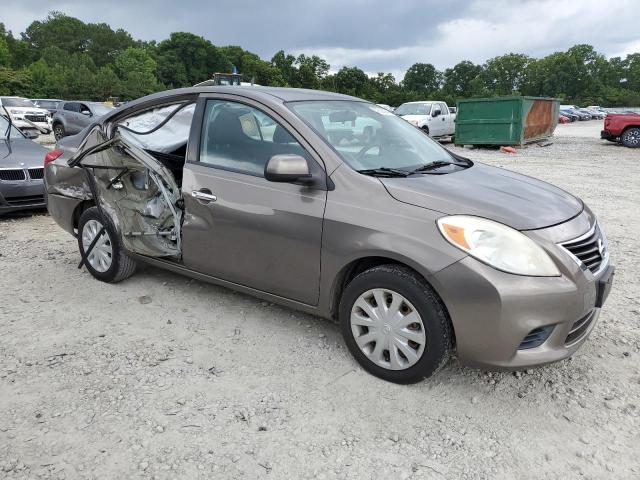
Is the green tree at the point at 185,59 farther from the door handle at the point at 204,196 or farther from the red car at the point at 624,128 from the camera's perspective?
the door handle at the point at 204,196

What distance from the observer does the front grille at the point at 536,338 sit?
2.59m

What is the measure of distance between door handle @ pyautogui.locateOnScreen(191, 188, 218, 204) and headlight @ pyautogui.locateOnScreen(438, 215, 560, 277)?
1.61 metres

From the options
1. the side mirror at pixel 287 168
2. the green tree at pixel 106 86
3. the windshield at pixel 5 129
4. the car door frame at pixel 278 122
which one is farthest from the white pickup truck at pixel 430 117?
the green tree at pixel 106 86

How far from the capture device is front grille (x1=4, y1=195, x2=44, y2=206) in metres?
→ 6.77

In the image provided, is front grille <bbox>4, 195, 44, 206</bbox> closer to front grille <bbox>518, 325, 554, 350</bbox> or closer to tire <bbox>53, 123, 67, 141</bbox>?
front grille <bbox>518, 325, 554, 350</bbox>

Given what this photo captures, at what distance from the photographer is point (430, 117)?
740 inches

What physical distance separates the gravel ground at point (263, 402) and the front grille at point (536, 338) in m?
0.39

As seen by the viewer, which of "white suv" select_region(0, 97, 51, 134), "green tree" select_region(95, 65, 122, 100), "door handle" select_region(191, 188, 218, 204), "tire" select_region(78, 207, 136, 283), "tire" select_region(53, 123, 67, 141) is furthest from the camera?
"green tree" select_region(95, 65, 122, 100)

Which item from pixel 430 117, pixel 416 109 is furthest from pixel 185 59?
pixel 430 117

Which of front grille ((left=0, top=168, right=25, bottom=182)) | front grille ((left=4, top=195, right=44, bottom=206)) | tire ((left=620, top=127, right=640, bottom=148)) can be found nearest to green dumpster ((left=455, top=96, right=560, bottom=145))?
tire ((left=620, top=127, right=640, bottom=148))

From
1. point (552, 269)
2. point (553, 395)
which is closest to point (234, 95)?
point (552, 269)

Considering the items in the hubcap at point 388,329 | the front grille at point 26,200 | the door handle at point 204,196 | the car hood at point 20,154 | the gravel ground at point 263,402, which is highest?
the door handle at point 204,196

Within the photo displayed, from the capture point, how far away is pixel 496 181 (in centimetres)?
330

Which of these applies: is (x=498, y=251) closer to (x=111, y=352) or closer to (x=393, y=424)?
(x=393, y=424)
